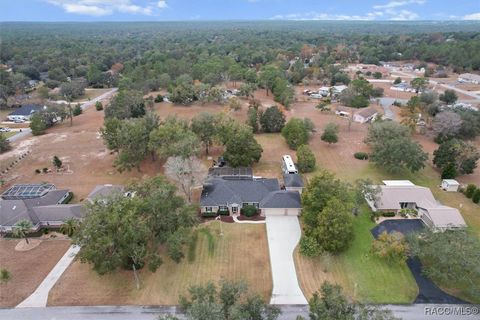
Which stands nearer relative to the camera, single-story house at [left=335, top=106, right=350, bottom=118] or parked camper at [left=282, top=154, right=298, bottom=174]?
parked camper at [left=282, top=154, right=298, bottom=174]

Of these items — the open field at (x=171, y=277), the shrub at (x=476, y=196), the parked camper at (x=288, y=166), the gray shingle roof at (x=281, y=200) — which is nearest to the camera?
the open field at (x=171, y=277)

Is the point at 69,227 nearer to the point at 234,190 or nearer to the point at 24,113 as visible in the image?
the point at 234,190

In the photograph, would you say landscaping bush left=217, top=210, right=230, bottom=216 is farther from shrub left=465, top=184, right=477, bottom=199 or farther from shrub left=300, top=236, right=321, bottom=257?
shrub left=465, top=184, right=477, bottom=199

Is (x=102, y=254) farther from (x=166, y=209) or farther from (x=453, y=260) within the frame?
(x=453, y=260)

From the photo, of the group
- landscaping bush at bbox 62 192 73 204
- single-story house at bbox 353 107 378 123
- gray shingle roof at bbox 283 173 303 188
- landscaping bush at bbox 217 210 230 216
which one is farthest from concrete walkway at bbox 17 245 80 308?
single-story house at bbox 353 107 378 123

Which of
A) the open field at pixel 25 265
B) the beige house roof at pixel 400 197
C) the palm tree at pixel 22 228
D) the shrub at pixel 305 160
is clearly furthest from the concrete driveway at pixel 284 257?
the palm tree at pixel 22 228

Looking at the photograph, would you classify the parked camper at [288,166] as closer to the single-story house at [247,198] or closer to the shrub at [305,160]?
the shrub at [305,160]

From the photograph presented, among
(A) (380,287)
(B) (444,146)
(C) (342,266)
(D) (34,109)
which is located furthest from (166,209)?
(D) (34,109)

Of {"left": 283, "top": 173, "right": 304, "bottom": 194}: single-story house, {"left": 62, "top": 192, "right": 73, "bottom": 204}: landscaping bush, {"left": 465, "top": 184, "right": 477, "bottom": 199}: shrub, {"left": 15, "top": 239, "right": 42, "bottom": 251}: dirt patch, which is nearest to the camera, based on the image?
{"left": 15, "top": 239, "right": 42, "bottom": 251}: dirt patch
